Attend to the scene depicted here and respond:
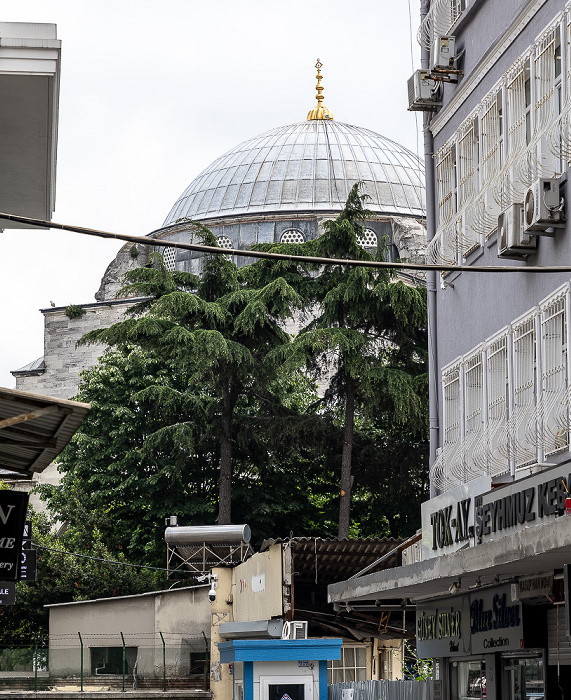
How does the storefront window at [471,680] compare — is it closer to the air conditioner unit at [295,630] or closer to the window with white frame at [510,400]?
the window with white frame at [510,400]

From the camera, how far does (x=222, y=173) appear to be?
213 ft

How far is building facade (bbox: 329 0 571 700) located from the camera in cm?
1175

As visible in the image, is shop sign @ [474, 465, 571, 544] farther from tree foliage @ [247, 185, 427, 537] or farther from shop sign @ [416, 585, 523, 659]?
tree foliage @ [247, 185, 427, 537]

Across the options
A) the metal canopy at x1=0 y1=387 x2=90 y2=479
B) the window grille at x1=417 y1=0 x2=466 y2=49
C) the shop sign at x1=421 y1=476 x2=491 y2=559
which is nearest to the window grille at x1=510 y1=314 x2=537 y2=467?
the shop sign at x1=421 y1=476 x2=491 y2=559

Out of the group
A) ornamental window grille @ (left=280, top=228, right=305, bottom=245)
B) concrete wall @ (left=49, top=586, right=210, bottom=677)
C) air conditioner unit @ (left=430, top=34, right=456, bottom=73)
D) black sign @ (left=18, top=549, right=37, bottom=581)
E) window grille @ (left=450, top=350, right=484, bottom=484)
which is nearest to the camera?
window grille @ (left=450, top=350, right=484, bottom=484)

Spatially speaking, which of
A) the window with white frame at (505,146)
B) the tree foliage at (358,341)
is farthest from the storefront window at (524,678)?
the tree foliage at (358,341)

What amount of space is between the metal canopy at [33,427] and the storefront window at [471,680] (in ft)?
20.5

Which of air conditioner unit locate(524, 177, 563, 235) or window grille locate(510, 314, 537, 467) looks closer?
air conditioner unit locate(524, 177, 563, 235)

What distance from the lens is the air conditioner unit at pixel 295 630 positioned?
69.1 ft

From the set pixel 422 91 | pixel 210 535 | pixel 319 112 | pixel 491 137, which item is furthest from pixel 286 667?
pixel 319 112

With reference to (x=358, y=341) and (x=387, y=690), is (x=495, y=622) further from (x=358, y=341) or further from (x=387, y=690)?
(x=358, y=341)

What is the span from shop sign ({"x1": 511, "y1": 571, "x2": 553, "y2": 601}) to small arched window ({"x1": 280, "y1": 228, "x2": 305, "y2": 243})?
157 feet

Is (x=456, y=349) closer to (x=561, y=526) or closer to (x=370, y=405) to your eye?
(x=561, y=526)

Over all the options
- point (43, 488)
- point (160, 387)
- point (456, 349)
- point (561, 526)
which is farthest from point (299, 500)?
point (561, 526)
